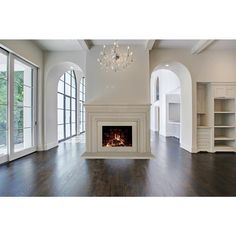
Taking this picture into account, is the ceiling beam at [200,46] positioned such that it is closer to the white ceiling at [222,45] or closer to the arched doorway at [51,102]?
the white ceiling at [222,45]

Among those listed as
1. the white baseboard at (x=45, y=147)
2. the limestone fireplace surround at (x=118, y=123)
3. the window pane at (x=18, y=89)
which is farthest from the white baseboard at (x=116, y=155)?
the window pane at (x=18, y=89)

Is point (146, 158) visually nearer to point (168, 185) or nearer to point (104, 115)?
point (104, 115)

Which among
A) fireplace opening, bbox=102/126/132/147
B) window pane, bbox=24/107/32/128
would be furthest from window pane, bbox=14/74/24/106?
fireplace opening, bbox=102/126/132/147

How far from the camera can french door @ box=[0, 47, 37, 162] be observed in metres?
5.48

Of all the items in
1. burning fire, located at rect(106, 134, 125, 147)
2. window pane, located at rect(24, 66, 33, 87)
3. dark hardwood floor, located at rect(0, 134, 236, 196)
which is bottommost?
dark hardwood floor, located at rect(0, 134, 236, 196)

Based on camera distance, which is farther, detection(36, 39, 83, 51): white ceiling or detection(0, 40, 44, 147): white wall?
detection(36, 39, 83, 51): white ceiling

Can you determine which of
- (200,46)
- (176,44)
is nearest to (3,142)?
(176,44)

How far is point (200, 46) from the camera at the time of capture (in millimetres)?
6324

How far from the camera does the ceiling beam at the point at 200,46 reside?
19.5 ft

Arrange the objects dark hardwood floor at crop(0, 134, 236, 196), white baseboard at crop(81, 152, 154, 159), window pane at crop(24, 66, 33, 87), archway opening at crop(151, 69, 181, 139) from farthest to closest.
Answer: archway opening at crop(151, 69, 181, 139), window pane at crop(24, 66, 33, 87), white baseboard at crop(81, 152, 154, 159), dark hardwood floor at crop(0, 134, 236, 196)

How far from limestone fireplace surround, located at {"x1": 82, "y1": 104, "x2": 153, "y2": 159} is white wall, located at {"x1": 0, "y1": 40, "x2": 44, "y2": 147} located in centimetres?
180

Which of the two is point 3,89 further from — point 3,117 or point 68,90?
point 68,90

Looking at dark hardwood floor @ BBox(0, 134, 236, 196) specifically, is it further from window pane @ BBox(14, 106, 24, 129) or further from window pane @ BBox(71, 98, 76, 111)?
window pane @ BBox(71, 98, 76, 111)
